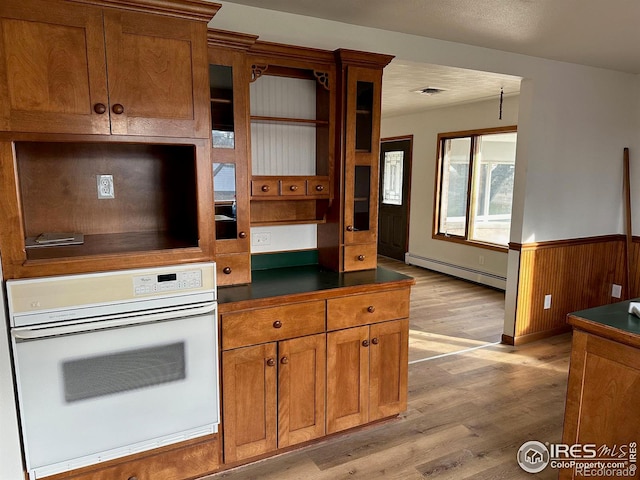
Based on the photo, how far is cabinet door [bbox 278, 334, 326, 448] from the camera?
2236 mm

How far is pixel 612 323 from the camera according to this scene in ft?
5.75

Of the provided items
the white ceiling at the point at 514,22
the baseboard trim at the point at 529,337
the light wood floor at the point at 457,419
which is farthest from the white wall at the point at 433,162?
the white ceiling at the point at 514,22

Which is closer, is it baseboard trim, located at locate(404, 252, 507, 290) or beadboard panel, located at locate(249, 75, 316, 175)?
beadboard panel, located at locate(249, 75, 316, 175)

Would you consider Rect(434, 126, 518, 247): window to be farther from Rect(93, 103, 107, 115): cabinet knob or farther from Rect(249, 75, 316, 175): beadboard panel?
Rect(93, 103, 107, 115): cabinet knob

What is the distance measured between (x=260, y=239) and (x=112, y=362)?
1143 millimetres

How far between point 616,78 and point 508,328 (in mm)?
2462

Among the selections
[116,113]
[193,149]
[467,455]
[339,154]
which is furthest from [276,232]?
[467,455]

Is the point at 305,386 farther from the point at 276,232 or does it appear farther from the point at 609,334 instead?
the point at 609,334

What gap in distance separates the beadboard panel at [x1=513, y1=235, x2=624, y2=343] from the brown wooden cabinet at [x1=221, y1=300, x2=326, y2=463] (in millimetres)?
2259

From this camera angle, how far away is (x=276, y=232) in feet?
9.06

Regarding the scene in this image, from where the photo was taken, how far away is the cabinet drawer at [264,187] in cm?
241

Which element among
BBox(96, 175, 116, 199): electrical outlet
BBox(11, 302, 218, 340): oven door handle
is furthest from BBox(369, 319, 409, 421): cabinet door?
BBox(96, 175, 116, 199): electrical outlet

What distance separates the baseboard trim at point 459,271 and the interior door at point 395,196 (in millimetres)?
289

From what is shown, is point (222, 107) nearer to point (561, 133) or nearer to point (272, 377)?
point (272, 377)
